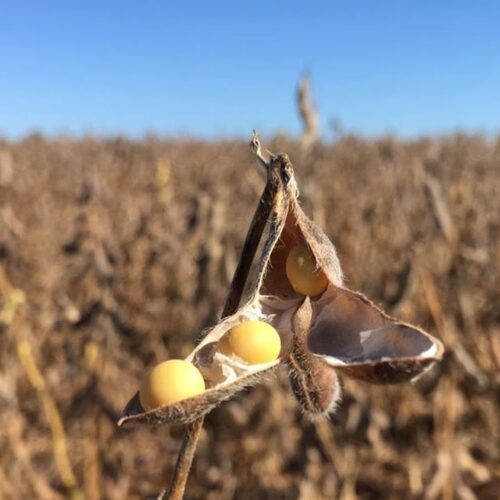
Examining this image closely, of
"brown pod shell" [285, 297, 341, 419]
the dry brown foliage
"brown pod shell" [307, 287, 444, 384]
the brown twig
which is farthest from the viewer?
the brown twig

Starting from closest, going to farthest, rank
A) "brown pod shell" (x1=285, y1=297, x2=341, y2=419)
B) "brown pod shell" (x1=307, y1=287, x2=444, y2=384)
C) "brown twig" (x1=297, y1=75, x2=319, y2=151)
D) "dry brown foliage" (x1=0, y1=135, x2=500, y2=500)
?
"brown pod shell" (x1=307, y1=287, x2=444, y2=384) → "brown pod shell" (x1=285, y1=297, x2=341, y2=419) → "dry brown foliage" (x1=0, y1=135, x2=500, y2=500) → "brown twig" (x1=297, y1=75, x2=319, y2=151)

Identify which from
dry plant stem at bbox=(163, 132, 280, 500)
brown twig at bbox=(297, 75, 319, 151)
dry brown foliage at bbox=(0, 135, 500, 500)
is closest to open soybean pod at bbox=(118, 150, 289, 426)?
dry plant stem at bbox=(163, 132, 280, 500)

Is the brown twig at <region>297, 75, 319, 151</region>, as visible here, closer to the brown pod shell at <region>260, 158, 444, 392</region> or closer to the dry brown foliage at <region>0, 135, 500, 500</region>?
the dry brown foliage at <region>0, 135, 500, 500</region>

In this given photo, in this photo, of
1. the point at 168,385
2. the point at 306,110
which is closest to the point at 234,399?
the point at 306,110

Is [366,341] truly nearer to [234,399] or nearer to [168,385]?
[168,385]

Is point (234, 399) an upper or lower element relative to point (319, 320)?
lower
